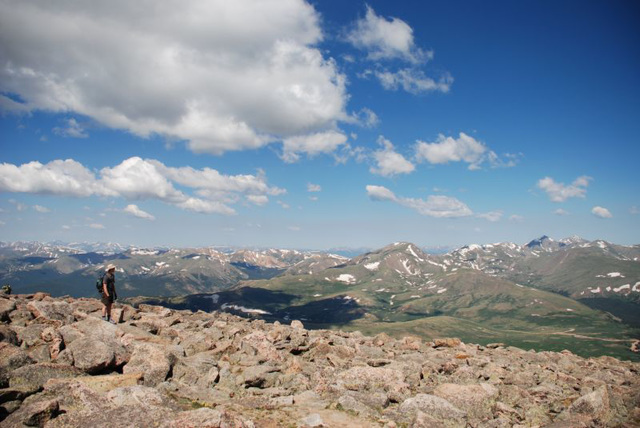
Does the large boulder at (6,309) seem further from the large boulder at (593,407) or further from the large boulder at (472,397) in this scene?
the large boulder at (593,407)

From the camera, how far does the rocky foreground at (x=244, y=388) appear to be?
13.2 meters

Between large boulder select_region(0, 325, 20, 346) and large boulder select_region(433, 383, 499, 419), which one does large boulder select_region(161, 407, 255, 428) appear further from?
large boulder select_region(0, 325, 20, 346)

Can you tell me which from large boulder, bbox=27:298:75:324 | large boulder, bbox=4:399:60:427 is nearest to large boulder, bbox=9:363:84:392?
large boulder, bbox=4:399:60:427

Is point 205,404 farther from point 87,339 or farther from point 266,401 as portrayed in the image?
point 87,339

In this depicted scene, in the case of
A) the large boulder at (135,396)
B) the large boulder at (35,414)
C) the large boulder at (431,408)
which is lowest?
the large boulder at (431,408)

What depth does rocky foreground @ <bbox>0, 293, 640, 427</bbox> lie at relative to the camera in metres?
13.2

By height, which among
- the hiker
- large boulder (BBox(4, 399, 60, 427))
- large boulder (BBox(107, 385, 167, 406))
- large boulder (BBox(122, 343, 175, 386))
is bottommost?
large boulder (BBox(122, 343, 175, 386))

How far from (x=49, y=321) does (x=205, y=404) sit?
63.2 ft

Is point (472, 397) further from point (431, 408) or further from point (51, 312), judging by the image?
point (51, 312)

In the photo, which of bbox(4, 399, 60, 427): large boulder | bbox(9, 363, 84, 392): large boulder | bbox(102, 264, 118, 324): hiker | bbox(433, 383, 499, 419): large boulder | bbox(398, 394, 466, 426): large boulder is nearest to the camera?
bbox(4, 399, 60, 427): large boulder

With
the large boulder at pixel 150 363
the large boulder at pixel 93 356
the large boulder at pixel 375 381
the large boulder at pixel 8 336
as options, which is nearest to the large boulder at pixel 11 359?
the large boulder at pixel 93 356

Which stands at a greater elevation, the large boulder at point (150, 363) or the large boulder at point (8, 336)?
the large boulder at point (8, 336)

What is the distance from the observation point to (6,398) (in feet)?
42.5

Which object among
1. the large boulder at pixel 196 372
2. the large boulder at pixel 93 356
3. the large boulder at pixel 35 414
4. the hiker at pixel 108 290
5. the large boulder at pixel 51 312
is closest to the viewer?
the large boulder at pixel 35 414
